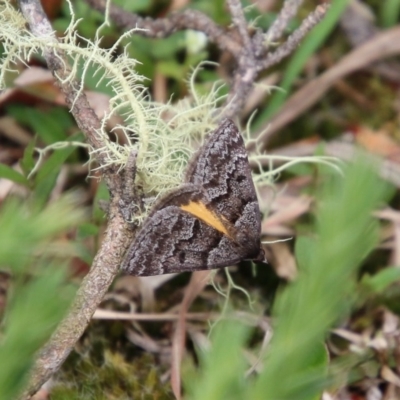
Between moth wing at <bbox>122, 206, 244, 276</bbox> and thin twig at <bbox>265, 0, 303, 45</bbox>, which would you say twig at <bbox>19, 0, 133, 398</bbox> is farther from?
thin twig at <bbox>265, 0, 303, 45</bbox>

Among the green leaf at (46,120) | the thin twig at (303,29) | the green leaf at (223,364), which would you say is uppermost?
the green leaf at (223,364)

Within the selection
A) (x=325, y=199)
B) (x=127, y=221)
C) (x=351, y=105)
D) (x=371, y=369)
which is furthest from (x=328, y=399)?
(x=351, y=105)

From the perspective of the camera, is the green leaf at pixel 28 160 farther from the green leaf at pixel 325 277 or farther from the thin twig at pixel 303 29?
the green leaf at pixel 325 277

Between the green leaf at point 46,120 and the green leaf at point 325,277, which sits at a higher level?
the green leaf at point 325,277

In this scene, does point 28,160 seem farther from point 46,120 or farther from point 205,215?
point 205,215

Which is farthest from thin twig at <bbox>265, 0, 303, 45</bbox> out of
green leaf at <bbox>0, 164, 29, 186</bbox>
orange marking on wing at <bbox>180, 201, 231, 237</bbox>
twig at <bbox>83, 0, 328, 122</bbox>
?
green leaf at <bbox>0, 164, 29, 186</bbox>

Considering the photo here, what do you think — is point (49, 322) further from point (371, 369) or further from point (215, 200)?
point (371, 369)

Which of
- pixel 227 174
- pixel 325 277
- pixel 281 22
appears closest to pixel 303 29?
pixel 281 22

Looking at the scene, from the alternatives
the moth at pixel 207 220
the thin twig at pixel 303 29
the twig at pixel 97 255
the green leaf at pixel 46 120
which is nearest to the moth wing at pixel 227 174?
the moth at pixel 207 220
